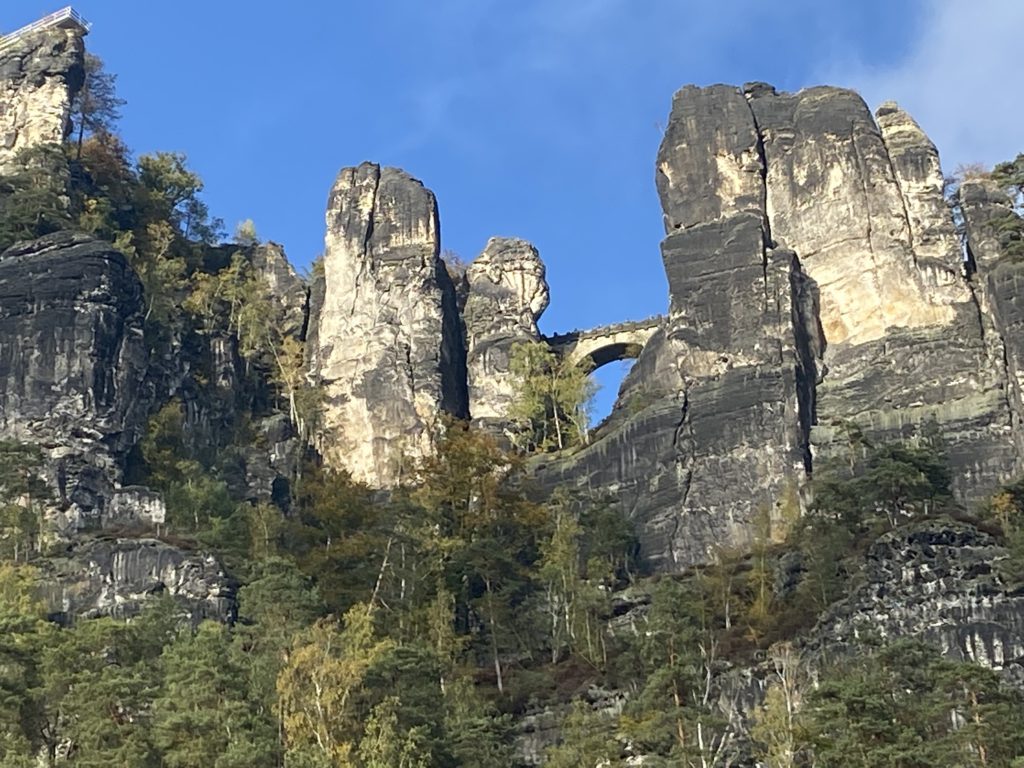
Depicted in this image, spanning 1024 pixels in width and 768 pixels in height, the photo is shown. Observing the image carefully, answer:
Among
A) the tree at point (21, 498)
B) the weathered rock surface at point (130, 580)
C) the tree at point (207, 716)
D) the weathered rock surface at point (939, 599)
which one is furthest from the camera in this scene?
the tree at point (21, 498)

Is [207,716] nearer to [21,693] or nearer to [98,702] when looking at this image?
[98,702]

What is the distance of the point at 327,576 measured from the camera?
154 ft

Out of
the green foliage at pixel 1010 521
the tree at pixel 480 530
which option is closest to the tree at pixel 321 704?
the tree at pixel 480 530

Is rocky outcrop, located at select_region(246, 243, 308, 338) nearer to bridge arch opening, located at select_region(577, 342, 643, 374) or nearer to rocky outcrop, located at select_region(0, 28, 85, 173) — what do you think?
rocky outcrop, located at select_region(0, 28, 85, 173)

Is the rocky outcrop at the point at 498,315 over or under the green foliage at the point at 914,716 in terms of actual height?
over

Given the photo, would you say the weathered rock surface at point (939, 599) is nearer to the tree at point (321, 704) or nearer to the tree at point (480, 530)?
the tree at point (480, 530)

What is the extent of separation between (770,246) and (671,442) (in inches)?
328

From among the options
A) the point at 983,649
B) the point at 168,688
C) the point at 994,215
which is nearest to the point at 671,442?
the point at 994,215

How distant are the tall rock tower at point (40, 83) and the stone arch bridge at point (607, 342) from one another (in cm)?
2038

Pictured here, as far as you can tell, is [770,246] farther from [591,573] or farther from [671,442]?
[591,573]

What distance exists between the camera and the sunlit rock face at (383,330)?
62594 mm

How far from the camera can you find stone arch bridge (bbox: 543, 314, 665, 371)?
67.9 meters

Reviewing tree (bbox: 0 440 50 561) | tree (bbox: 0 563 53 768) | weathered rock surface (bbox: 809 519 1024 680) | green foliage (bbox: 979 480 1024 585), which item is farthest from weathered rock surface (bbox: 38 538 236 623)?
green foliage (bbox: 979 480 1024 585)

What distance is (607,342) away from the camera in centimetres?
6794
